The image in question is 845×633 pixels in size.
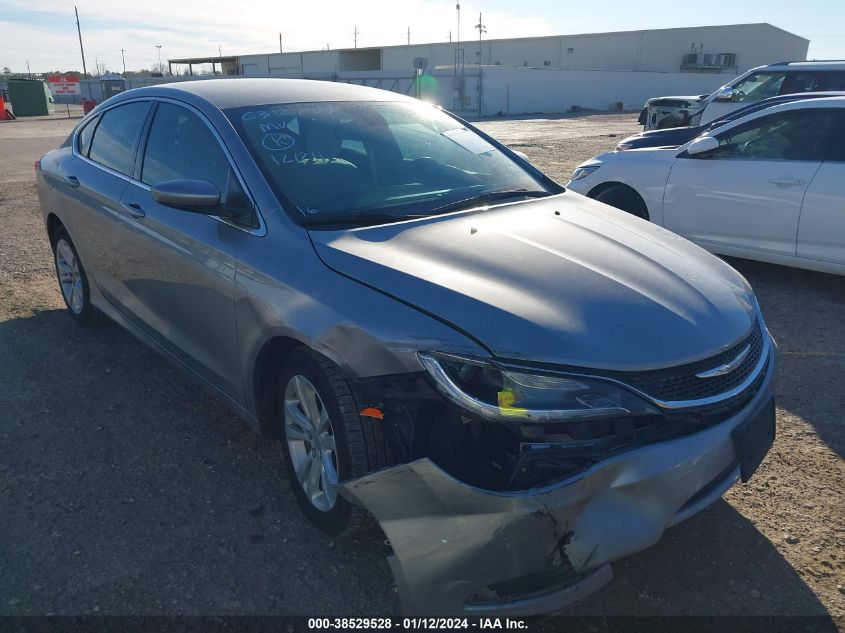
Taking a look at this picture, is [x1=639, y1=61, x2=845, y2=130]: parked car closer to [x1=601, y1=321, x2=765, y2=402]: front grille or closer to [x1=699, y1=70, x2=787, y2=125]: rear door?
[x1=699, y1=70, x2=787, y2=125]: rear door

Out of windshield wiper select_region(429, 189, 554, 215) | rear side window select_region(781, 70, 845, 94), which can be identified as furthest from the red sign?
windshield wiper select_region(429, 189, 554, 215)

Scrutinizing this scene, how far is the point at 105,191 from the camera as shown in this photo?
399cm

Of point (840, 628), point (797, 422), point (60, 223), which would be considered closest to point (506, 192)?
point (797, 422)

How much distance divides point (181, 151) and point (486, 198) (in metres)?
1.58

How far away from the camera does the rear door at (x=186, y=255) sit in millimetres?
2932

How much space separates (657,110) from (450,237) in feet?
57.4

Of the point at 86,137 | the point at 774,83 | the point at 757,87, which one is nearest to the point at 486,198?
the point at 86,137

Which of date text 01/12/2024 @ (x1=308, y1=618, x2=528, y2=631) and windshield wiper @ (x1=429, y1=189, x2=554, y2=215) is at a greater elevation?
windshield wiper @ (x1=429, y1=189, x2=554, y2=215)

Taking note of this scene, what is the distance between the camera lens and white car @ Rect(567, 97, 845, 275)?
5326mm

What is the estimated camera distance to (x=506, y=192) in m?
3.37

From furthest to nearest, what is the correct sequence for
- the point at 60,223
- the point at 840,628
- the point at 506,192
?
1. the point at 60,223
2. the point at 506,192
3. the point at 840,628

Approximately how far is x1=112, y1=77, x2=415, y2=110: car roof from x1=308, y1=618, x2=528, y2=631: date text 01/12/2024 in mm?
2372

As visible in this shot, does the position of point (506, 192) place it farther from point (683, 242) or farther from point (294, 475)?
point (294, 475)

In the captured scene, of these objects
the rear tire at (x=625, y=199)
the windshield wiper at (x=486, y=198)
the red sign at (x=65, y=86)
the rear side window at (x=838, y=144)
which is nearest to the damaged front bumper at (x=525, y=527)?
the windshield wiper at (x=486, y=198)
